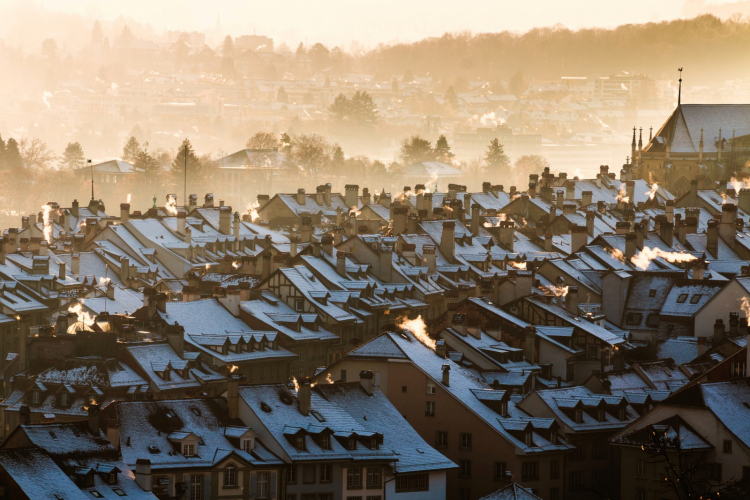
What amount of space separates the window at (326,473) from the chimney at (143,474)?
9.19 meters

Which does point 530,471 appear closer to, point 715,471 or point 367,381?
point 367,381

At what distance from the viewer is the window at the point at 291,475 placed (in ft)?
217

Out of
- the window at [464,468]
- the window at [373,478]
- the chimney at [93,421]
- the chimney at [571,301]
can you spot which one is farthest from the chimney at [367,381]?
the chimney at [571,301]

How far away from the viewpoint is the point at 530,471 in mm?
74062

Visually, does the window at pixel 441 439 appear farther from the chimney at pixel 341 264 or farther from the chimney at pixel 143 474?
the chimney at pixel 341 264

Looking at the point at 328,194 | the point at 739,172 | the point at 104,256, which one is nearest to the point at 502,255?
the point at 104,256

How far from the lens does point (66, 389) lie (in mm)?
74875

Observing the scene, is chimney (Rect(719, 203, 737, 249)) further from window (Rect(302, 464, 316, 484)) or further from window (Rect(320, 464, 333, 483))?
window (Rect(302, 464, 316, 484))

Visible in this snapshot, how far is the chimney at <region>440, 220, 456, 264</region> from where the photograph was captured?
384 ft

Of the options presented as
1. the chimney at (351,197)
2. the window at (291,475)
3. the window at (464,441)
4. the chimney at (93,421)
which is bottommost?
the chimney at (351,197)

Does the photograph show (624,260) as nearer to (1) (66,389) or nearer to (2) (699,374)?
(2) (699,374)

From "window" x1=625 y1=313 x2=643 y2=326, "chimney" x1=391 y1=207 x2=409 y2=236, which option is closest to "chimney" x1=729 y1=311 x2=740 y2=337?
"window" x1=625 y1=313 x2=643 y2=326

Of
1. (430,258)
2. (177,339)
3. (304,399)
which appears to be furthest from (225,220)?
(304,399)

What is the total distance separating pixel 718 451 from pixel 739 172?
12686 centimetres
